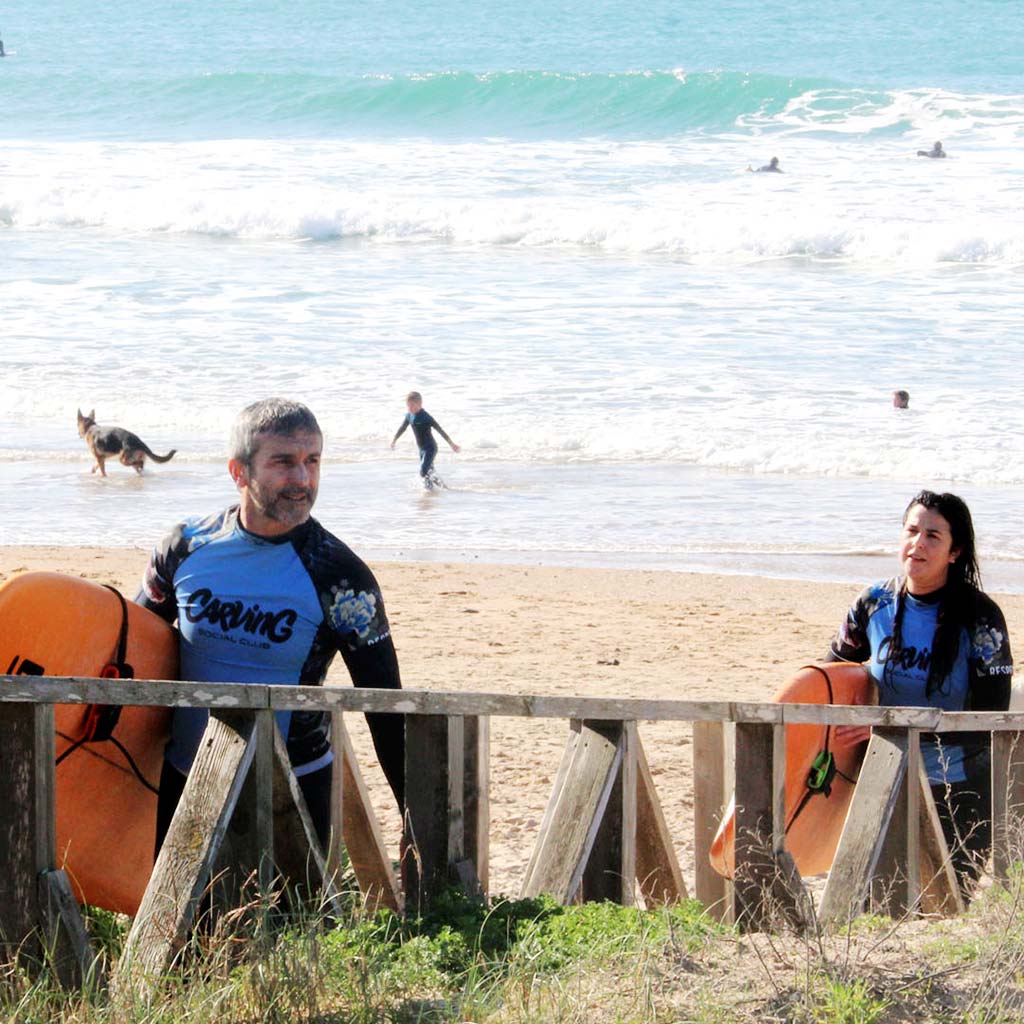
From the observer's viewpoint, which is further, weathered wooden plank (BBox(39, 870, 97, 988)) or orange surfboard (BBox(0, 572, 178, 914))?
orange surfboard (BBox(0, 572, 178, 914))

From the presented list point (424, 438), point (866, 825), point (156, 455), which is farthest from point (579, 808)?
point (156, 455)

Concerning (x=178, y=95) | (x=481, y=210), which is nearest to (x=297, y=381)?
Result: (x=481, y=210)

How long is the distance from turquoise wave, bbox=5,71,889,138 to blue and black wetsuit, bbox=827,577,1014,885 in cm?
3653

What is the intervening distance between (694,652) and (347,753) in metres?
5.92

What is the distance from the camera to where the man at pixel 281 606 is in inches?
144

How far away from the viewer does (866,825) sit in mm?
4215

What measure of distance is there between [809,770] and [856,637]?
1.91ft

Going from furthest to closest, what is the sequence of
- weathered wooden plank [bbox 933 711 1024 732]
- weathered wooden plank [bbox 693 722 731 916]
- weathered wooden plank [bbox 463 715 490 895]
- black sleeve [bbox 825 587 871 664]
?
black sleeve [bbox 825 587 871 664]
weathered wooden plank [bbox 693 722 731 916]
weathered wooden plank [bbox 933 711 1024 732]
weathered wooden plank [bbox 463 715 490 895]

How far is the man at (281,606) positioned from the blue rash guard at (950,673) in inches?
75.4

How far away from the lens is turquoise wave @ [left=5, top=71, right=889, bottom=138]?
138 ft

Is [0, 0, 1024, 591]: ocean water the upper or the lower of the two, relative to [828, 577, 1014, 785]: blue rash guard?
upper

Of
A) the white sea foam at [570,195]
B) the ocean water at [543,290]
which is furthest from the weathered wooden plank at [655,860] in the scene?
the white sea foam at [570,195]

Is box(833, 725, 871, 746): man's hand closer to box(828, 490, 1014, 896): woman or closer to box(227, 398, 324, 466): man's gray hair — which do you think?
box(828, 490, 1014, 896): woman

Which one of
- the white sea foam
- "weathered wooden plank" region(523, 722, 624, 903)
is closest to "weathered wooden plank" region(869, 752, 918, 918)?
"weathered wooden plank" region(523, 722, 624, 903)
